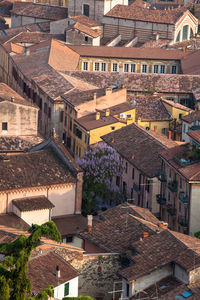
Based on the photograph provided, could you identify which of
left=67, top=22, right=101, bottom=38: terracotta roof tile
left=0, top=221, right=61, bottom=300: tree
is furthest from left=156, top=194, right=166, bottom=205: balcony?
left=67, top=22, right=101, bottom=38: terracotta roof tile

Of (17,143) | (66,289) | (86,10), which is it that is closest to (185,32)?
(86,10)

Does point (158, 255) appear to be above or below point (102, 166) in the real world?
above

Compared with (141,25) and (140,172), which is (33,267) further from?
(141,25)

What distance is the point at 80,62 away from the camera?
144 m

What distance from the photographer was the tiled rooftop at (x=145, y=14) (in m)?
158

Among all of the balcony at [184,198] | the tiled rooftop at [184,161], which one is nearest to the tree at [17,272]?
the tiled rooftop at [184,161]

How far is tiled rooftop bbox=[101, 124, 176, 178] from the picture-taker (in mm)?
93688

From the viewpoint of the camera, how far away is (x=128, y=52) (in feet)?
477

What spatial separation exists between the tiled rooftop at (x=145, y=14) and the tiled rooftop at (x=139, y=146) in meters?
56.6

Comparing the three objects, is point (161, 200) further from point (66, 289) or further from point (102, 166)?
point (66, 289)

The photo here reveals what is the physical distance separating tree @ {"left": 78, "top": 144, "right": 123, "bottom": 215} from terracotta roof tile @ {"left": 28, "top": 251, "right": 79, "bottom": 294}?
25531mm

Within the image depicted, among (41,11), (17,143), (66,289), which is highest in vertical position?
(66,289)

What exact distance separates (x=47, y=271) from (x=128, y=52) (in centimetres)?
8094

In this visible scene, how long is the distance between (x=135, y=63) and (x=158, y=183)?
5497cm
